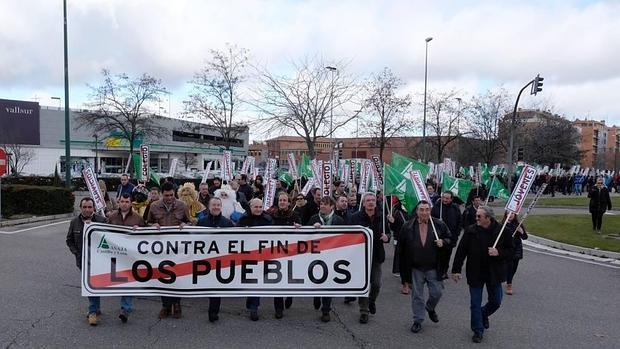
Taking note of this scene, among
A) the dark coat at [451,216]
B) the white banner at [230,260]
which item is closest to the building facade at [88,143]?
the dark coat at [451,216]

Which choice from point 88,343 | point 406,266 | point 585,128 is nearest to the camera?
Result: point 88,343

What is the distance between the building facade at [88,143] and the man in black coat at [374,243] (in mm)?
29253

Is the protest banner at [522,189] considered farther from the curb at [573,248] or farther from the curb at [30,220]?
the curb at [30,220]

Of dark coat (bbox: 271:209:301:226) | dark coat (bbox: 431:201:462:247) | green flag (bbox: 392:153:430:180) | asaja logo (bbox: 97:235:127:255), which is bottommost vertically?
asaja logo (bbox: 97:235:127:255)

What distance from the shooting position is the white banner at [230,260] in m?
6.01

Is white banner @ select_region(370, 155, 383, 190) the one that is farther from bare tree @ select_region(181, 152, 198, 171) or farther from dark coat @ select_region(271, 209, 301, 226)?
bare tree @ select_region(181, 152, 198, 171)

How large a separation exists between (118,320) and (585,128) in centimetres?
15750

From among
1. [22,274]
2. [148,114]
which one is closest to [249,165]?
[22,274]

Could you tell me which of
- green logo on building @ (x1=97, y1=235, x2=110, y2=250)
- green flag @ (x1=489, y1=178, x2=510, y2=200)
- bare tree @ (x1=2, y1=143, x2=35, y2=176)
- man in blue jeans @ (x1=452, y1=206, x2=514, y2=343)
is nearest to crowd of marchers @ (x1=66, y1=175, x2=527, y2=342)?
man in blue jeans @ (x1=452, y1=206, x2=514, y2=343)

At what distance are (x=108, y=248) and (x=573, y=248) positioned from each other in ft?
35.0

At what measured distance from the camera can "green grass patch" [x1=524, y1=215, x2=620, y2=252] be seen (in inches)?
484

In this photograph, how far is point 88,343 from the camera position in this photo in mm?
5172

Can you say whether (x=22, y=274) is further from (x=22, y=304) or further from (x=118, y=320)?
(x=118, y=320)

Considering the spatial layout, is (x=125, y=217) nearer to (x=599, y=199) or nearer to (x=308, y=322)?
(x=308, y=322)
